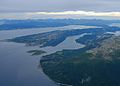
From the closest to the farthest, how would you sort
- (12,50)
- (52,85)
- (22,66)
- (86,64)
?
(52,85)
(86,64)
(22,66)
(12,50)

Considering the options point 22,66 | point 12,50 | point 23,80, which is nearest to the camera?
point 23,80

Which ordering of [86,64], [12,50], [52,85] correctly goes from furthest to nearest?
[12,50] → [86,64] → [52,85]

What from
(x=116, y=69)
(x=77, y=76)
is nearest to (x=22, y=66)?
(x=77, y=76)

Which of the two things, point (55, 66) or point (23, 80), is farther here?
point (55, 66)

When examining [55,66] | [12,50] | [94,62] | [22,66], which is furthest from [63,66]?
[12,50]

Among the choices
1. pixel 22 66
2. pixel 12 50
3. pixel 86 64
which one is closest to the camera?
pixel 86 64

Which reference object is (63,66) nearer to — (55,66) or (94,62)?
(55,66)

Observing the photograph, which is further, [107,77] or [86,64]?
[86,64]

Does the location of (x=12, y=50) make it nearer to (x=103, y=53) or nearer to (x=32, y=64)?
(x=32, y=64)
